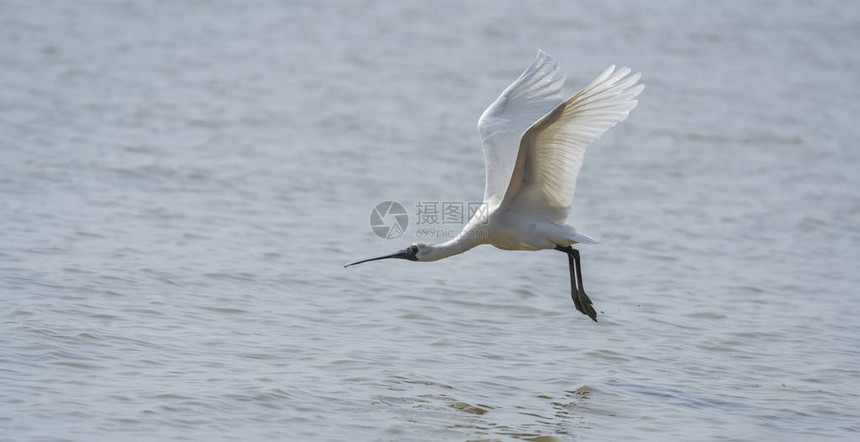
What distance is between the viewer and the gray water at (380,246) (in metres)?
7.45

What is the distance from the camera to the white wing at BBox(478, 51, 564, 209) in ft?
29.5

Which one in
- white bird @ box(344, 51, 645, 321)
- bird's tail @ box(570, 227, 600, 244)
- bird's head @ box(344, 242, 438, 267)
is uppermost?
white bird @ box(344, 51, 645, 321)

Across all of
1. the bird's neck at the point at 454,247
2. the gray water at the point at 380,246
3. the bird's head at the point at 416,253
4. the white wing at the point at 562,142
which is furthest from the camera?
the bird's head at the point at 416,253

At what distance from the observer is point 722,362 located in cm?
886

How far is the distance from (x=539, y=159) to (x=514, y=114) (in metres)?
1.54

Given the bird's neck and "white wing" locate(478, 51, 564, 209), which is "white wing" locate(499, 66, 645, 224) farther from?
"white wing" locate(478, 51, 564, 209)

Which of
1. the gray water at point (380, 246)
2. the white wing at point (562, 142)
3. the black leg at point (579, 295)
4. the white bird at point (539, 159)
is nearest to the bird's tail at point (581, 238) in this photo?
the white bird at point (539, 159)

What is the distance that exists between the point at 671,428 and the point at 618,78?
2282mm

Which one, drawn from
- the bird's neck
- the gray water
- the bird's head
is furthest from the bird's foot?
the bird's head

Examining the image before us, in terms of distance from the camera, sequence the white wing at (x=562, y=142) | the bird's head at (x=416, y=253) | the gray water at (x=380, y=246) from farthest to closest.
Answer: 1. the bird's head at (x=416, y=253)
2. the gray water at (x=380, y=246)
3. the white wing at (x=562, y=142)

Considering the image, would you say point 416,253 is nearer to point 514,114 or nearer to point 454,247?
point 454,247

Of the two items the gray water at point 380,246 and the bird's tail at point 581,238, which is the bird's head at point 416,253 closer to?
the gray water at point 380,246

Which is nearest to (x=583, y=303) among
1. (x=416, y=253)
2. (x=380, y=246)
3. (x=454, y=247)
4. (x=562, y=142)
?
(x=454, y=247)

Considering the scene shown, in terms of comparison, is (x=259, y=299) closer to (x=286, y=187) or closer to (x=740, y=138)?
(x=286, y=187)
